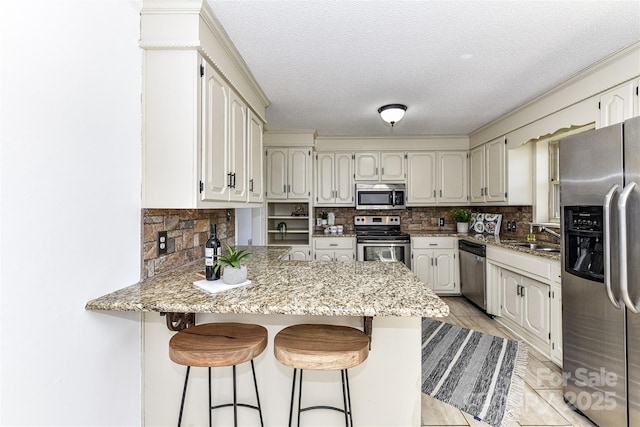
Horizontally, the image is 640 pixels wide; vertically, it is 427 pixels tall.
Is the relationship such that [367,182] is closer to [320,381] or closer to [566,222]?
[566,222]

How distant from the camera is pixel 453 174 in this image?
4520 millimetres

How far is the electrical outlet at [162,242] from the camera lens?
179 centimetres

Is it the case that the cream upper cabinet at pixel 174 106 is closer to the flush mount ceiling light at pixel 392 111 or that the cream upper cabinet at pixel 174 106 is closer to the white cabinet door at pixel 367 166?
the flush mount ceiling light at pixel 392 111

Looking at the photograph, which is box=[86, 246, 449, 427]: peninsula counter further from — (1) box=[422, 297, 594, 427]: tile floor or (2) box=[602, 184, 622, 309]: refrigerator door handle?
(2) box=[602, 184, 622, 309]: refrigerator door handle

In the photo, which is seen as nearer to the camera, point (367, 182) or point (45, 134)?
point (45, 134)

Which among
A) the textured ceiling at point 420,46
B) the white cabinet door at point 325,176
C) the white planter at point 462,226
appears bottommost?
the white planter at point 462,226

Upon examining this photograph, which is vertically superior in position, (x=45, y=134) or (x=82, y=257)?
(x=45, y=134)

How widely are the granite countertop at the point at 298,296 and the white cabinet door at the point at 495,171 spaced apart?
2.60m

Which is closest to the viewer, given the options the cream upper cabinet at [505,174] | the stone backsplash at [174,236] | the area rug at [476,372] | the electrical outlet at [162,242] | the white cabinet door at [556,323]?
the stone backsplash at [174,236]

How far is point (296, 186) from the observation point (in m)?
4.33

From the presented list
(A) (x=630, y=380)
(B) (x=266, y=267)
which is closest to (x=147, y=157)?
(B) (x=266, y=267)

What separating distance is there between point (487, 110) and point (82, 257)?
3727mm

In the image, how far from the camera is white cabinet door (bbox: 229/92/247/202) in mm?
2070

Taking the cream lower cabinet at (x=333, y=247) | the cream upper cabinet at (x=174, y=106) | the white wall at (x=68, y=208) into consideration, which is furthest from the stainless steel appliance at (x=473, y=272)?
the white wall at (x=68, y=208)
